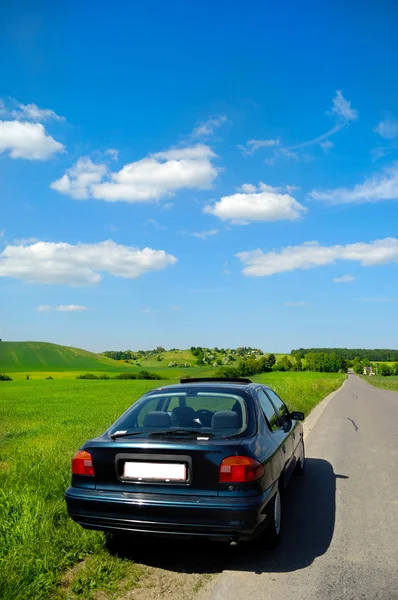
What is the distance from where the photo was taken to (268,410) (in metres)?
5.34

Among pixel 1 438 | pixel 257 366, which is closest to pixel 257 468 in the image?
pixel 1 438

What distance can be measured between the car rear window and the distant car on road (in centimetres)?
1

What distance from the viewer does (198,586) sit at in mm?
3646

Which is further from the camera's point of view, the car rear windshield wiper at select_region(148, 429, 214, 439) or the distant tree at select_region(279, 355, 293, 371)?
the distant tree at select_region(279, 355, 293, 371)

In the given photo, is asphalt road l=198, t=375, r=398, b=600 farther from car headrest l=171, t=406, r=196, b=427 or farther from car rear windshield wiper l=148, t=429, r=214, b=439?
car headrest l=171, t=406, r=196, b=427

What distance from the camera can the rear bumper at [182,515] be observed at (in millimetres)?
3709

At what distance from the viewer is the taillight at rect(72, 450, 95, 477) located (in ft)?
13.7

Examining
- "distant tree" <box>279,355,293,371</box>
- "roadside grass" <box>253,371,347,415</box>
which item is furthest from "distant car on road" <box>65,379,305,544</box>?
"distant tree" <box>279,355,293,371</box>

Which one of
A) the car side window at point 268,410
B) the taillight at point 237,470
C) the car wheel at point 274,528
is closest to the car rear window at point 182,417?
the taillight at point 237,470

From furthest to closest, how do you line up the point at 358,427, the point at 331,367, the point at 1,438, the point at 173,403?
the point at 331,367 → the point at 358,427 → the point at 1,438 → the point at 173,403

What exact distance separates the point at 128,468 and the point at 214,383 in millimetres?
1619

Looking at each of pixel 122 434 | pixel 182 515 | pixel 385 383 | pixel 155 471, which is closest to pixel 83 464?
pixel 122 434

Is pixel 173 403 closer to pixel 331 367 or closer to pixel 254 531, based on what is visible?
pixel 254 531

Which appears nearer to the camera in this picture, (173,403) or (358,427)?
(173,403)
